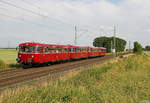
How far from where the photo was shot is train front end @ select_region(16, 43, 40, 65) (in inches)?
665

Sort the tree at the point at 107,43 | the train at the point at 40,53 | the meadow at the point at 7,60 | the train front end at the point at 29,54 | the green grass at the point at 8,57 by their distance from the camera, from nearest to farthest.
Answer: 1. the train front end at the point at 29,54
2. the train at the point at 40,53
3. the meadow at the point at 7,60
4. the green grass at the point at 8,57
5. the tree at the point at 107,43

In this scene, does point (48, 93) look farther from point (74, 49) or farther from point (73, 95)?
point (74, 49)

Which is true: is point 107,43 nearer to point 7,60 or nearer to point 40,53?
point 7,60

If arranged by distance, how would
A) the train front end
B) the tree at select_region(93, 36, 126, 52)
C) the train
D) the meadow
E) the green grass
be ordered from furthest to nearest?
1. the tree at select_region(93, 36, 126, 52)
2. the green grass
3. the meadow
4. the train
5. the train front end

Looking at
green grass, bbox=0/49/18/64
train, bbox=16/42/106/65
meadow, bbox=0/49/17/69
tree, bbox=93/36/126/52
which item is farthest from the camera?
tree, bbox=93/36/126/52

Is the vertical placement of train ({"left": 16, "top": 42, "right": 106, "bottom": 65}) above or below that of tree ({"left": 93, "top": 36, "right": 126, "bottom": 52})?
below

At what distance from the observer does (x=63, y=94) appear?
5520 millimetres

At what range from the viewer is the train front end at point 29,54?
16891 millimetres

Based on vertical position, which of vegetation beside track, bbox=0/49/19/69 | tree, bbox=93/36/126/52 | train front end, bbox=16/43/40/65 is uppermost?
tree, bbox=93/36/126/52

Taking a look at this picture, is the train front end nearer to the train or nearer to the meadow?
the train

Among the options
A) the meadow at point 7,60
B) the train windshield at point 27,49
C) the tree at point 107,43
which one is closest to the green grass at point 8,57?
the meadow at point 7,60

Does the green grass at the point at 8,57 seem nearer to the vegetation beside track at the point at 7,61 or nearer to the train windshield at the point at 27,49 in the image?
the vegetation beside track at the point at 7,61

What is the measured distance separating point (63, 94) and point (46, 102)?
835mm

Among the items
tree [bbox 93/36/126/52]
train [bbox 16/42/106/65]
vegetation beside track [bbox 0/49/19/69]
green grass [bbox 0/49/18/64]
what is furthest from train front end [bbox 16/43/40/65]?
tree [bbox 93/36/126/52]
